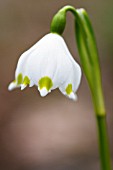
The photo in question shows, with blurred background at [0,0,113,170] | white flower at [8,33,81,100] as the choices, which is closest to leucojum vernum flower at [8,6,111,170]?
white flower at [8,33,81,100]

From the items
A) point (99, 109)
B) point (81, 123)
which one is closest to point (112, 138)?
point (81, 123)

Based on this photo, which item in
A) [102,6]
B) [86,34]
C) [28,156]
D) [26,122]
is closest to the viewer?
[86,34]

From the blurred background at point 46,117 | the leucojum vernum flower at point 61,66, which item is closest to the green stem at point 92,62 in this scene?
the leucojum vernum flower at point 61,66

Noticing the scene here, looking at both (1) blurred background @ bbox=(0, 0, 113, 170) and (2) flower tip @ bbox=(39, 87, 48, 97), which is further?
(1) blurred background @ bbox=(0, 0, 113, 170)

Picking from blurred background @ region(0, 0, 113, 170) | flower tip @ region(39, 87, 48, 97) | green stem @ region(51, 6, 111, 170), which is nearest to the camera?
flower tip @ region(39, 87, 48, 97)

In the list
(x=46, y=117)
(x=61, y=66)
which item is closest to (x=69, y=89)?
(x=61, y=66)

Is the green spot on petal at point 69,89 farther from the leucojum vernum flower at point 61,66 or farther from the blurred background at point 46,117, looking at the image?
the blurred background at point 46,117

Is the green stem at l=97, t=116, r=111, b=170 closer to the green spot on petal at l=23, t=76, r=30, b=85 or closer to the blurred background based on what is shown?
the green spot on petal at l=23, t=76, r=30, b=85

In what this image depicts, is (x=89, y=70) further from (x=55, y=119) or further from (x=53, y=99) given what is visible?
(x=53, y=99)
